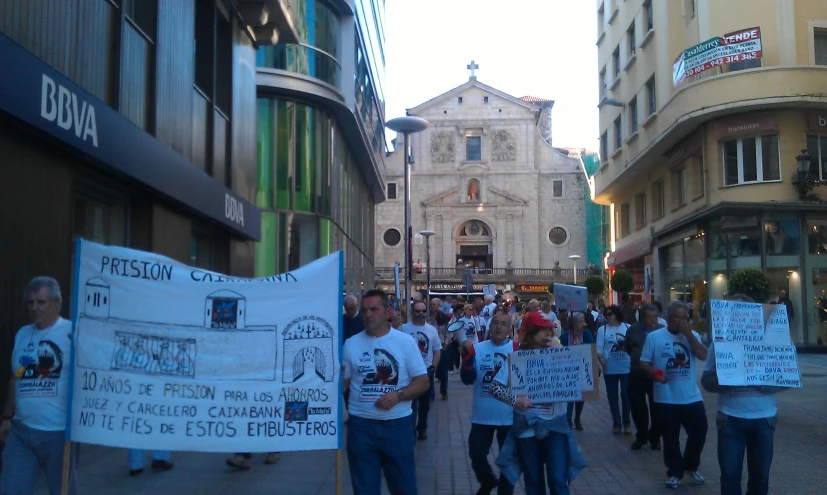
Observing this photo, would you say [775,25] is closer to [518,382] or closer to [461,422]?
[461,422]

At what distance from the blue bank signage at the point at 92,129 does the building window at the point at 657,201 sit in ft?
77.2

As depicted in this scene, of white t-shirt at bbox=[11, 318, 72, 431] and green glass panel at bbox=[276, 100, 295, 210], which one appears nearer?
white t-shirt at bbox=[11, 318, 72, 431]

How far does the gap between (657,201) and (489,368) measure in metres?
28.2

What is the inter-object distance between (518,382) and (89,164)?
5.46 metres

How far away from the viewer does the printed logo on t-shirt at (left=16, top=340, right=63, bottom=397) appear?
522cm

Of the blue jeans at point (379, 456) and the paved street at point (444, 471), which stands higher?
the blue jeans at point (379, 456)

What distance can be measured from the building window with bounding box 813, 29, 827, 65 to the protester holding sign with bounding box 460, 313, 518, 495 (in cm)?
2273

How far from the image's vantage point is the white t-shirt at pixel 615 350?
10.7m

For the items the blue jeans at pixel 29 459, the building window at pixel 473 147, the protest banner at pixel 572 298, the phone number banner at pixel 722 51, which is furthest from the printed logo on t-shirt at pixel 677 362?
the building window at pixel 473 147

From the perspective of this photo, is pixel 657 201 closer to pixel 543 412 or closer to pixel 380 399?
pixel 543 412

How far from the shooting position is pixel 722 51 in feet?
82.3

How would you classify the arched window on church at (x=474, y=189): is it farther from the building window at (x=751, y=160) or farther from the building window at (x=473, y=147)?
the building window at (x=751, y=160)

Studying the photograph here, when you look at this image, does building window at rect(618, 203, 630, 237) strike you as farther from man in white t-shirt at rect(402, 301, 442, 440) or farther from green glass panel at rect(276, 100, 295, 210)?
man in white t-shirt at rect(402, 301, 442, 440)

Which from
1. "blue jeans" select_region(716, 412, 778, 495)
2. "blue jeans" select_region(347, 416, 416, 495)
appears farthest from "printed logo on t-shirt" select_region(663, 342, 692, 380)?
"blue jeans" select_region(347, 416, 416, 495)
